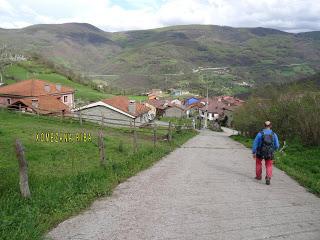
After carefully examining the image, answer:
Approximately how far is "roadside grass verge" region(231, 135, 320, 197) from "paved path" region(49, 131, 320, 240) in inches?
24.3

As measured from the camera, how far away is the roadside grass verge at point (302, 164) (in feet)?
39.0

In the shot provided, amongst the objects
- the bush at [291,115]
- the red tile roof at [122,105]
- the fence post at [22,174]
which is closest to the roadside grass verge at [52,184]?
the fence post at [22,174]

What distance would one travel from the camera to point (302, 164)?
1838 centimetres

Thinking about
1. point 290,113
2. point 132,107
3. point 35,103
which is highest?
point 35,103

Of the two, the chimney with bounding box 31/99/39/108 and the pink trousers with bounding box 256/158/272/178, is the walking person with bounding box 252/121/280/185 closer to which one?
the pink trousers with bounding box 256/158/272/178

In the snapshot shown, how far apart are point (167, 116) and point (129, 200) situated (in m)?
96.3

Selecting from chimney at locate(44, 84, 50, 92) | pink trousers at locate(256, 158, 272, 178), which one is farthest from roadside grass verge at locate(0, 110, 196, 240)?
chimney at locate(44, 84, 50, 92)

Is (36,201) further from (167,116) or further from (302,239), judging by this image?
(167,116)

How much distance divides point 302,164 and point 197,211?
469 inches

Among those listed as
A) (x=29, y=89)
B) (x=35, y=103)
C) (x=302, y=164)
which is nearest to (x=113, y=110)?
(x=35, y=103)

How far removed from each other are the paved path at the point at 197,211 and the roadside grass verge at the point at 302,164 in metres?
0.62

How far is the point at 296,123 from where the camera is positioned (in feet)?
90.5

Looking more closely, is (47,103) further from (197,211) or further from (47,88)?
(197,211)

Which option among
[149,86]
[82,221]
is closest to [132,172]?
[82,221]
